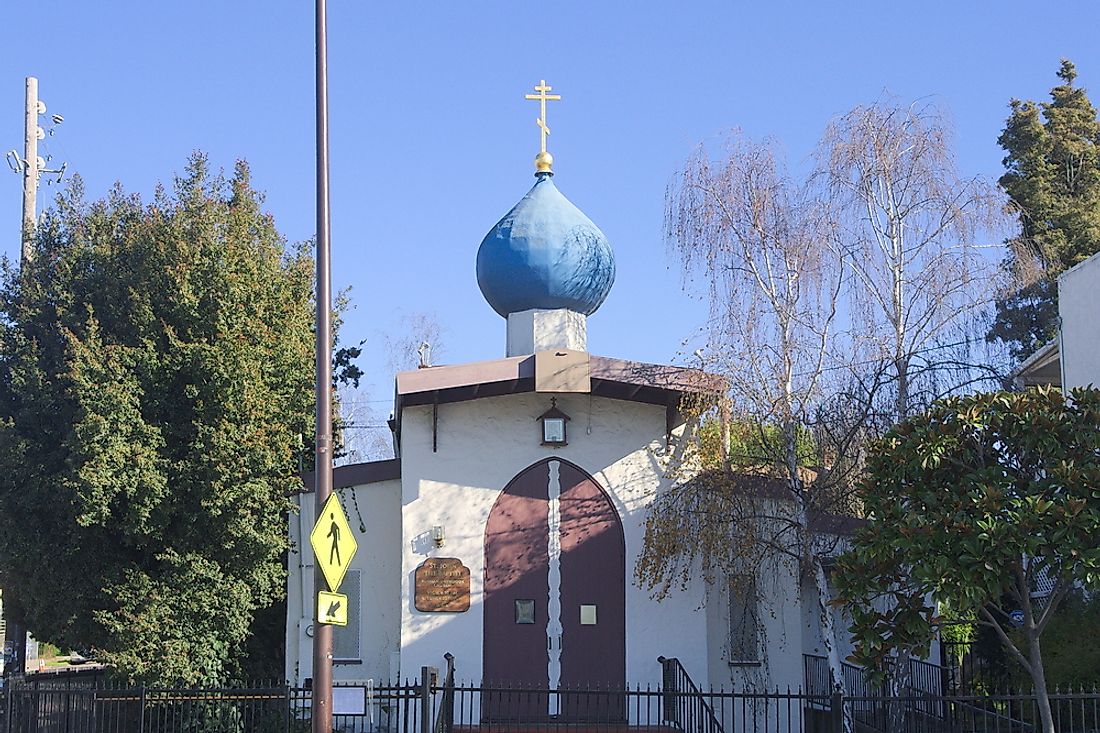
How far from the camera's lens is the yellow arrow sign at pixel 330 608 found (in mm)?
12219

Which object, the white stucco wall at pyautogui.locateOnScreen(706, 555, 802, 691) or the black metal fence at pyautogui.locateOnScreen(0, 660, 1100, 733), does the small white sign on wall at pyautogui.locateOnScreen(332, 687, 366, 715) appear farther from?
the white stucco wall at pyautogui.locateOnScreen(706, 555, 802, 691)

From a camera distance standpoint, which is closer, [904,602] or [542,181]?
[904,602]

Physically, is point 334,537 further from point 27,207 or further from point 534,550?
point 27,207

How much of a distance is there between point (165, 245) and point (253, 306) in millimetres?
1710

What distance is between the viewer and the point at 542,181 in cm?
2214

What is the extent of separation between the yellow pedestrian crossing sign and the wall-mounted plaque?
7.03m

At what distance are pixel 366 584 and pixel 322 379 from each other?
28.7 ft

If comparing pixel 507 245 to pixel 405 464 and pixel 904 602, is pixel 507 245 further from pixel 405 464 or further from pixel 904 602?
pixel 904 602

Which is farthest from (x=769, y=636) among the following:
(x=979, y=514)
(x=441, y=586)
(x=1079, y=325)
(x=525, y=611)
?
(x=979, y=514)

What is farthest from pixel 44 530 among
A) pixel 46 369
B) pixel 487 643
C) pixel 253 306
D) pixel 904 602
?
pixel 904 602

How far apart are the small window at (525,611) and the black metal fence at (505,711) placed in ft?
3.60

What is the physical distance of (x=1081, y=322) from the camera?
701 inches

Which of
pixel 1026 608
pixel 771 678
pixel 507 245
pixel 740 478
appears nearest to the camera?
pixel 1026 608

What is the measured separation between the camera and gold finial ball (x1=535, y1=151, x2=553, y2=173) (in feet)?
72.7
